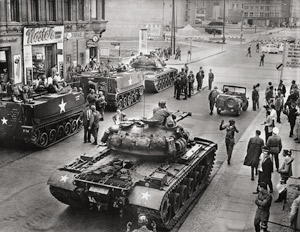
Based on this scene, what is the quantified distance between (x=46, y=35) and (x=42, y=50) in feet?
3.47

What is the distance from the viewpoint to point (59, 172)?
11.7m

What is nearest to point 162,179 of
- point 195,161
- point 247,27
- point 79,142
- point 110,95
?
point 195,161

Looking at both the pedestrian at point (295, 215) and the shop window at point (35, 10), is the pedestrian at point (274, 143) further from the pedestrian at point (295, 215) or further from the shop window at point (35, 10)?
the shop window at point (35, 10)

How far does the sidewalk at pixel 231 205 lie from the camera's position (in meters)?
11.3

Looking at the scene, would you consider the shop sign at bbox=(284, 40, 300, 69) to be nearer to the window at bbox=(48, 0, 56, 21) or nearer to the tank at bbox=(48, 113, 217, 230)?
the tank at bbox=(48, 113, 217, 230)

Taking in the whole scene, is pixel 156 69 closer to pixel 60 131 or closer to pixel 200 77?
pixel 200 77

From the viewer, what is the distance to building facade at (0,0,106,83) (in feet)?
85.7

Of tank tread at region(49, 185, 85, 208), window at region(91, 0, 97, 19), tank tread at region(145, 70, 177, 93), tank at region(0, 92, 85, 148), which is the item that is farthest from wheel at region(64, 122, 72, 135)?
window at region(91, 0, 97, 19)

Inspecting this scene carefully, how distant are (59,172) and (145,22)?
4574 centimetres

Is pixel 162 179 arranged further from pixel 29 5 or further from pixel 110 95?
pixel 29 5

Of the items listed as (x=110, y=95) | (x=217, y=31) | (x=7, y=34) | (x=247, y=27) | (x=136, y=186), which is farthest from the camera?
A: (x=217, y=31)

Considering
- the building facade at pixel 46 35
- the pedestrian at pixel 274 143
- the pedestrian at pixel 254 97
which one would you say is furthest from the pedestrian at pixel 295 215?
the building facade at pixel 46 35

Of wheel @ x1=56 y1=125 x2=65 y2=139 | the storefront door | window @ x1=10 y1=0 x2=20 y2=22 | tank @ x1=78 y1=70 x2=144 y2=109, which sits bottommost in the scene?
wheel @ x1=56 y1=125 x2=65 y2=139

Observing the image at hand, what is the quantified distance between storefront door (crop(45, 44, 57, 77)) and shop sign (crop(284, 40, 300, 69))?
599 inches
